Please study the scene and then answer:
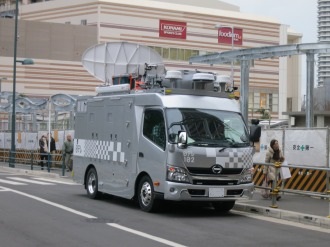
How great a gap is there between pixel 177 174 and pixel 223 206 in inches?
83.4

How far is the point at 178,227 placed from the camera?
1219 centimetres

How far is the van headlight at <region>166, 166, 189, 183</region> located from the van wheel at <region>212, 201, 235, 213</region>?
6.01 feet

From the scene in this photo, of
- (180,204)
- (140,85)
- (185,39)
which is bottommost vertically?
(180,204)

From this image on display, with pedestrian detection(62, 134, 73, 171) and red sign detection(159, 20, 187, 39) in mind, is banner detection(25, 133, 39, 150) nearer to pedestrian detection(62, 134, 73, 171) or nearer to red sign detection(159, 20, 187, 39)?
pedestrian detection(62, 134, 73, 171)

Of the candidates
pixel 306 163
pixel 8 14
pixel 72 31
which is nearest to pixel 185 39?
pixel 72 31

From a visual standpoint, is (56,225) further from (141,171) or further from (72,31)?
(72,31)

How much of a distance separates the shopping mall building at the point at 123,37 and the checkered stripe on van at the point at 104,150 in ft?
187

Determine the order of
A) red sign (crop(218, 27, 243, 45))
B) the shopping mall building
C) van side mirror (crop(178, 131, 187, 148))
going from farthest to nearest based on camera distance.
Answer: red sign (crop(218, 27, 243, 45)), the shopping mall building, van side mirror (crop(178, 131, 187, 148))

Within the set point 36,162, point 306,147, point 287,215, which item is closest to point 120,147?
point 287,215

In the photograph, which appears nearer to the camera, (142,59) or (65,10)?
(142,59)

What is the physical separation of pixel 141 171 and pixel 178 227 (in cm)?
263

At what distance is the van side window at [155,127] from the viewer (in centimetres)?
1395

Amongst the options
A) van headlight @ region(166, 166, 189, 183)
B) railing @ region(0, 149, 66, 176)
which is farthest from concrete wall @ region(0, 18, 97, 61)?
van headlight @ region(166, 166, 189, 183)

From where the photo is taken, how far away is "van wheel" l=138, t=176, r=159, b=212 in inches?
552
